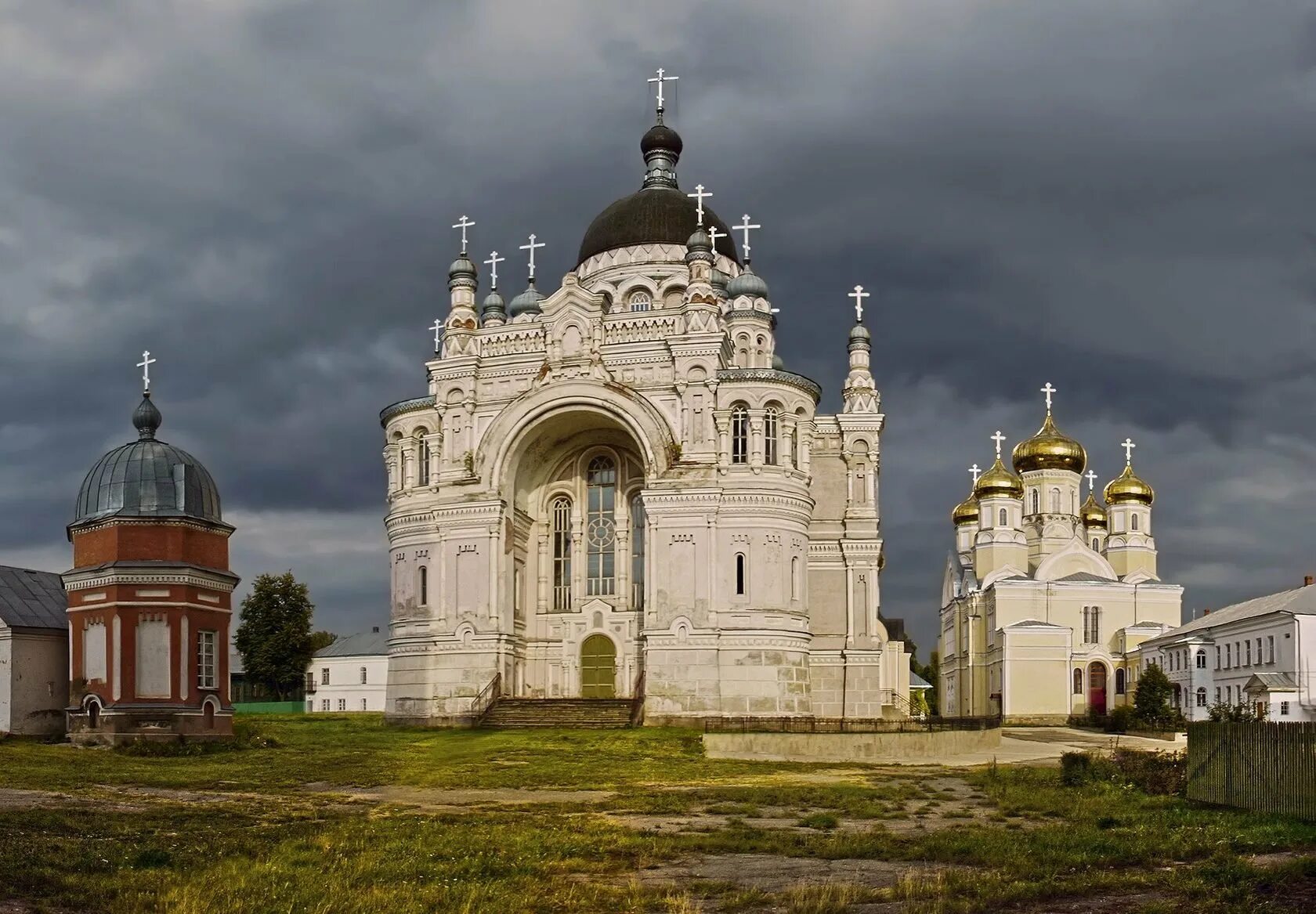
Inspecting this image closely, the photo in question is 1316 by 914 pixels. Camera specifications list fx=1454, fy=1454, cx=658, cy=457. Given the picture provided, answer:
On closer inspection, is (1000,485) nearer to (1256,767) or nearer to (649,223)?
(649,223)

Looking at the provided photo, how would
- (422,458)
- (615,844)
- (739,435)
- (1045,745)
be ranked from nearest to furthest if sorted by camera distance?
(615,844), (739,435), (1045,745), (422,458)

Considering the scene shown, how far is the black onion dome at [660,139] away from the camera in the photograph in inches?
2297

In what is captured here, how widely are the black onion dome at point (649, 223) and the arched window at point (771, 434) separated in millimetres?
11301

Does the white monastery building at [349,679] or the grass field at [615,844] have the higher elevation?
the grass field at [615,844]

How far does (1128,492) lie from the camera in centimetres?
7400

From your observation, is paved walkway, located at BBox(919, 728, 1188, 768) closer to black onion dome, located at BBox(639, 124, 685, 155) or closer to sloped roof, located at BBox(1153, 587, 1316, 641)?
sloped roof, located at BBox(1153, 587, 1316, 641)

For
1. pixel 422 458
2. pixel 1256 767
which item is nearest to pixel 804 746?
pixel 1256 767

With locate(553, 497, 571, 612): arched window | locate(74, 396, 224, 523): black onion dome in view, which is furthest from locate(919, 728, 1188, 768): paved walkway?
locate(74, 396, 224, 523): black onion dome

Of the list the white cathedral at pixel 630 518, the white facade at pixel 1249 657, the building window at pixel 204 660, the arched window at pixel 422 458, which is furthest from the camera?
the white facade at pixel 1249 657

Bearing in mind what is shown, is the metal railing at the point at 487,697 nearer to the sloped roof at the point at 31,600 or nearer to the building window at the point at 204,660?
the building window at the point at 204,660

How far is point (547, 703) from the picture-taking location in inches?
1711

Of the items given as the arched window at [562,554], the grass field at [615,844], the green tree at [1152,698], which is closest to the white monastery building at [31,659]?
the grass field at [615,844]

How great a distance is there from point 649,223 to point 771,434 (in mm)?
13363

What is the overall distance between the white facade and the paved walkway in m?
4.78
